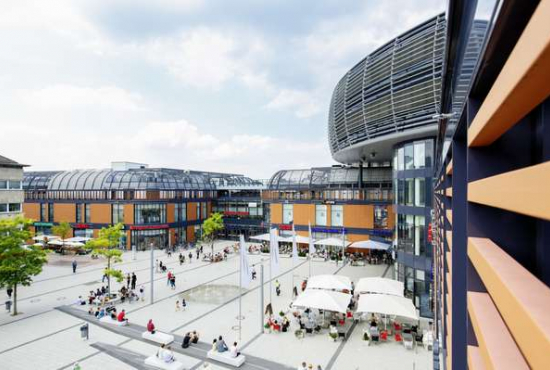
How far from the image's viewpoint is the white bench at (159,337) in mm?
17500

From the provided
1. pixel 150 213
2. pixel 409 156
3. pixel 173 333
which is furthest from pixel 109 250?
pixel 409 156

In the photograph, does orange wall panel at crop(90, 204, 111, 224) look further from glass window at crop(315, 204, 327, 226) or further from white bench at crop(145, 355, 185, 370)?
white bench at crop(145, 355, 185, 370)

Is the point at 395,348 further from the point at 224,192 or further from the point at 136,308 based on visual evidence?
the point at 224,192

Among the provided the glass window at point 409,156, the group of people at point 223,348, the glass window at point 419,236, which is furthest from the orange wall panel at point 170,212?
the glass window at point 419,236

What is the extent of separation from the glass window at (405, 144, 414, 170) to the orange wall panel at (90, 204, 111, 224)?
4319 cm

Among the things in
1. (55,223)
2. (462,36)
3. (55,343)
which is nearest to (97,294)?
(55,343)

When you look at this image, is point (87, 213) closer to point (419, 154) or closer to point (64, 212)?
point (64, 212)

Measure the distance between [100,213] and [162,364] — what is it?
4160 centimetres

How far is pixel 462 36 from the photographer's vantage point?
253cm

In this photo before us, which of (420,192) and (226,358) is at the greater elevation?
(420,192)

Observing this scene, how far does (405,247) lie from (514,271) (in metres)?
24.7

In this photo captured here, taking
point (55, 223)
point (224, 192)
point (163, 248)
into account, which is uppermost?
point (224, 192)

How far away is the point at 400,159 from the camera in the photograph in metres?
25.6

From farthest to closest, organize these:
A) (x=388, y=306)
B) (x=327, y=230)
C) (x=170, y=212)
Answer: (x=170, y=212), (x=327, y=230), (x=388, y=306)
